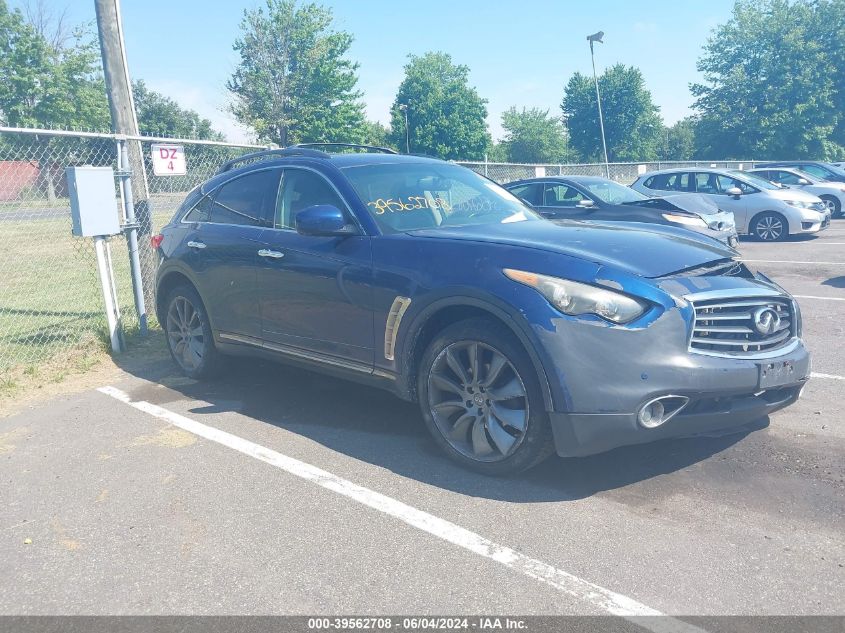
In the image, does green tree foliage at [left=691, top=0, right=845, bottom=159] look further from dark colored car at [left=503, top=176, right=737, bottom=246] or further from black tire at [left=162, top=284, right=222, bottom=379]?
black tire at [left=162, top=284, right=222, bottom=379]

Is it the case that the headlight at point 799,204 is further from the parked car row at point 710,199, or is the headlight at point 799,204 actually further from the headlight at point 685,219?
the headlight at point 685,219

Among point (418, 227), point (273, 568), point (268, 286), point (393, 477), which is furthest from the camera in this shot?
point (268, 286)

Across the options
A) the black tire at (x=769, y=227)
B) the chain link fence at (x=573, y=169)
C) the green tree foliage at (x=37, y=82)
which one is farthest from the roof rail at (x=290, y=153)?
the green tree foliage at (x=37, y=82)

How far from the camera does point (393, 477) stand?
4043 mm

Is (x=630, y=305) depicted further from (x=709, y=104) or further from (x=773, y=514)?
(x=709, y=104)

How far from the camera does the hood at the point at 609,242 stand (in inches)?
149

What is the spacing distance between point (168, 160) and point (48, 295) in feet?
13.6

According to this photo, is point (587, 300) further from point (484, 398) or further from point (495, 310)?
point (484, 398)

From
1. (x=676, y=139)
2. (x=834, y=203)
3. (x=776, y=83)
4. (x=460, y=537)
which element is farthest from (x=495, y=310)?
(x=676, y=139)

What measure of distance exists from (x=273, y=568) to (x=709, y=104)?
56735 millimetres

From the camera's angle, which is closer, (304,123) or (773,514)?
(773,514)

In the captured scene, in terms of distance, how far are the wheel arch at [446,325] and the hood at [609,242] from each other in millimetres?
389

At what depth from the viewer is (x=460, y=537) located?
3322 mm

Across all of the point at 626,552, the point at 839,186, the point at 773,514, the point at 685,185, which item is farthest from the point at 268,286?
the point at 839,186
